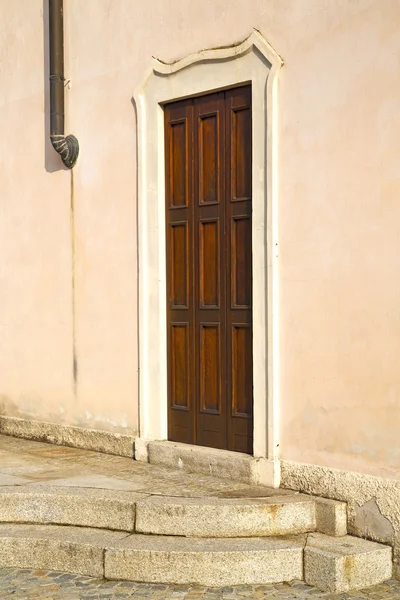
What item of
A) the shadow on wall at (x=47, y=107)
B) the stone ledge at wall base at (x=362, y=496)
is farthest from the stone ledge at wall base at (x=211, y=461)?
the shadow on wall at (x=47, y=107)

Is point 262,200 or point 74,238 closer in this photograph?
point 262,200

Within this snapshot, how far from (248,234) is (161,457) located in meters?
1.93

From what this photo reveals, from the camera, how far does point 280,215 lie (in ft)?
21.3

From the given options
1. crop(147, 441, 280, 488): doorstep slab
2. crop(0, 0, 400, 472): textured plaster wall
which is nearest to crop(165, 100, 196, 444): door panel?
crop(147, 441, 280, 488): doorstep slab

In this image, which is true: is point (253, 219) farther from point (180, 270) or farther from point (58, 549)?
point (58, 549)

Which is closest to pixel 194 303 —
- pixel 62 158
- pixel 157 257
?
pixel 157 257

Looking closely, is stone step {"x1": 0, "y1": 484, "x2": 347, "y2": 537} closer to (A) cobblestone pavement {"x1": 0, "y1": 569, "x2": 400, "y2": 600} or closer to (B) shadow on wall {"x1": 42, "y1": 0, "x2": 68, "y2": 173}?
(A) cobblestone pavement {"x1": 0, "y1": 569, "x2": 400, "y2": 600}

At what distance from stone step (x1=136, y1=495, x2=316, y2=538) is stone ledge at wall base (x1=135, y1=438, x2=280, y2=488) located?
1.66ft

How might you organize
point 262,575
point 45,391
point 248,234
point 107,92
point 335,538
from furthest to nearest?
point 45,391, point 107,92, point 248,234, point 335,538, point 262,575

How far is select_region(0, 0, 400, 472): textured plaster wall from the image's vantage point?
5.88 metres

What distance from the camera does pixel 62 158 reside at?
8227 millimetres

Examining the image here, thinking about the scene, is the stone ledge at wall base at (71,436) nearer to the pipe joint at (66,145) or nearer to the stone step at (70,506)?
the stone step at (70,506)

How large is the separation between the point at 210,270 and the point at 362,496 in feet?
7.11

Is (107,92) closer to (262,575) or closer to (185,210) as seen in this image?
(185,210)
